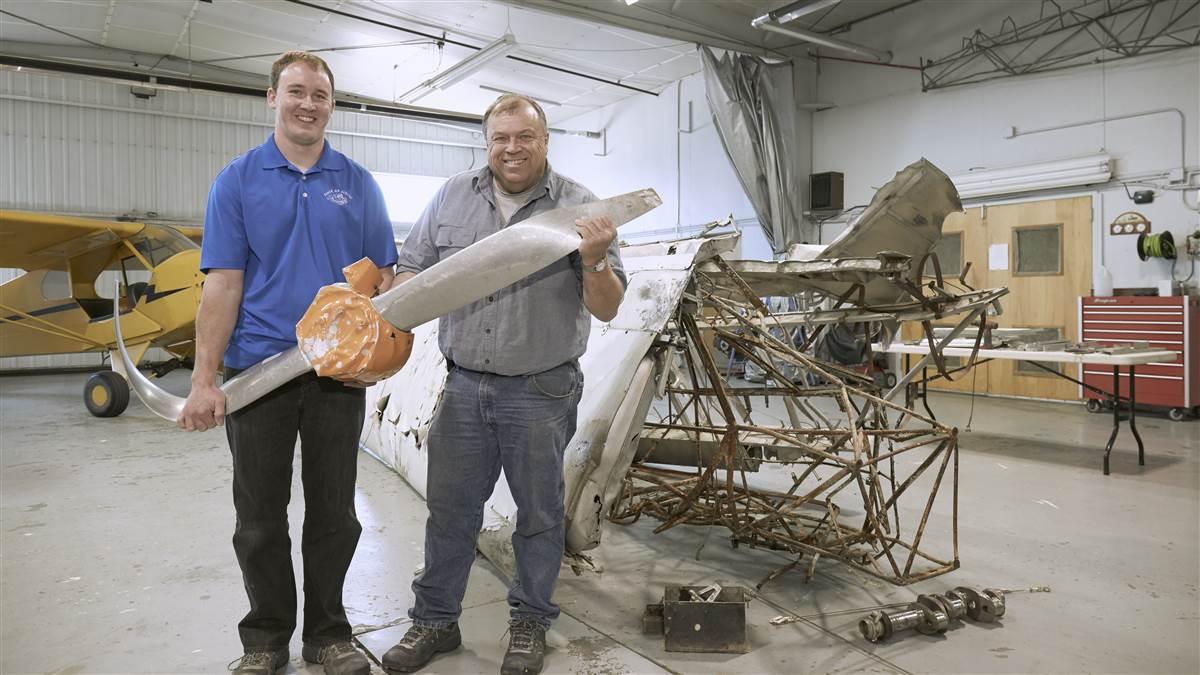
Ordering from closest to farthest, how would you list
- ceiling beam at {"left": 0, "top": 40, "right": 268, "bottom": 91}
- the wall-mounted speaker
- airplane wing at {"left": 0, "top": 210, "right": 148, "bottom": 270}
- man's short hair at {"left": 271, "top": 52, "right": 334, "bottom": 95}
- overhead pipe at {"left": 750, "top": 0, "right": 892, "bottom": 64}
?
man's short hair at {"left": 271, "top": 52, "right": 334, "bottom": 95} → airplane wing at {"left": 0, "top": 210, "right": 148, "bottom": 270} → overhead pipe at {"left": 750, "top": 0, "right": 892, "bottom": 64} → the wall-mounted speaker → ceiling beam at {"left": 0, "top": 40, "right": 268, "bottom": 91}

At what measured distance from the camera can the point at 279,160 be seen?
198 centimetres

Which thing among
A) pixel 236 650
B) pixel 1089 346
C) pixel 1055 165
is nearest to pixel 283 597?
pixel 236 650

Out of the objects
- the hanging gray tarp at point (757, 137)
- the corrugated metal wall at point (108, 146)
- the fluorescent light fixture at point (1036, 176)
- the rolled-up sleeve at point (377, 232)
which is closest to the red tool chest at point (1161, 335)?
the fluorescent light fixture at point (1036, 176)

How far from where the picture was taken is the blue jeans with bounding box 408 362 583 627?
2.16 meters

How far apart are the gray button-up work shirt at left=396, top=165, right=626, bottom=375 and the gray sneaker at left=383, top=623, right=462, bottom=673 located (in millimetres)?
827

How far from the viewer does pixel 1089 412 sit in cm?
740

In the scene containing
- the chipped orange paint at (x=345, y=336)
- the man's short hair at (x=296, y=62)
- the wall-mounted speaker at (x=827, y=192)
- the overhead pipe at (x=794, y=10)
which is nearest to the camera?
the chipped orange paint at (x=345, y=336)

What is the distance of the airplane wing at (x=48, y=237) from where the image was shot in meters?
6.98

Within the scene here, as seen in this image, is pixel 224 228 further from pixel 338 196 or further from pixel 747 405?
pixel 747 405

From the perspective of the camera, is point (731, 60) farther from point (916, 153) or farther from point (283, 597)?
point (283, 597)

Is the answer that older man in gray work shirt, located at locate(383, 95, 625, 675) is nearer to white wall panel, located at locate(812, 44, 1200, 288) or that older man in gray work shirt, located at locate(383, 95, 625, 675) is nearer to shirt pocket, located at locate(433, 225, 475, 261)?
shirt pocket, located at locate(433, 225, 475, 261)

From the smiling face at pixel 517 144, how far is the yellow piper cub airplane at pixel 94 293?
6.28m

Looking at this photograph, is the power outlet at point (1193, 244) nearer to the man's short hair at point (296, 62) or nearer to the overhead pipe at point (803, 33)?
the overhead pipe at point (803, 33)

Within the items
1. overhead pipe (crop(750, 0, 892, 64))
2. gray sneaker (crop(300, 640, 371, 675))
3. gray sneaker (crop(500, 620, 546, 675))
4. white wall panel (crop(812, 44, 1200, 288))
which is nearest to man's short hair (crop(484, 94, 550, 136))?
gray sneaker (crop(500, 620, 546, 675))
